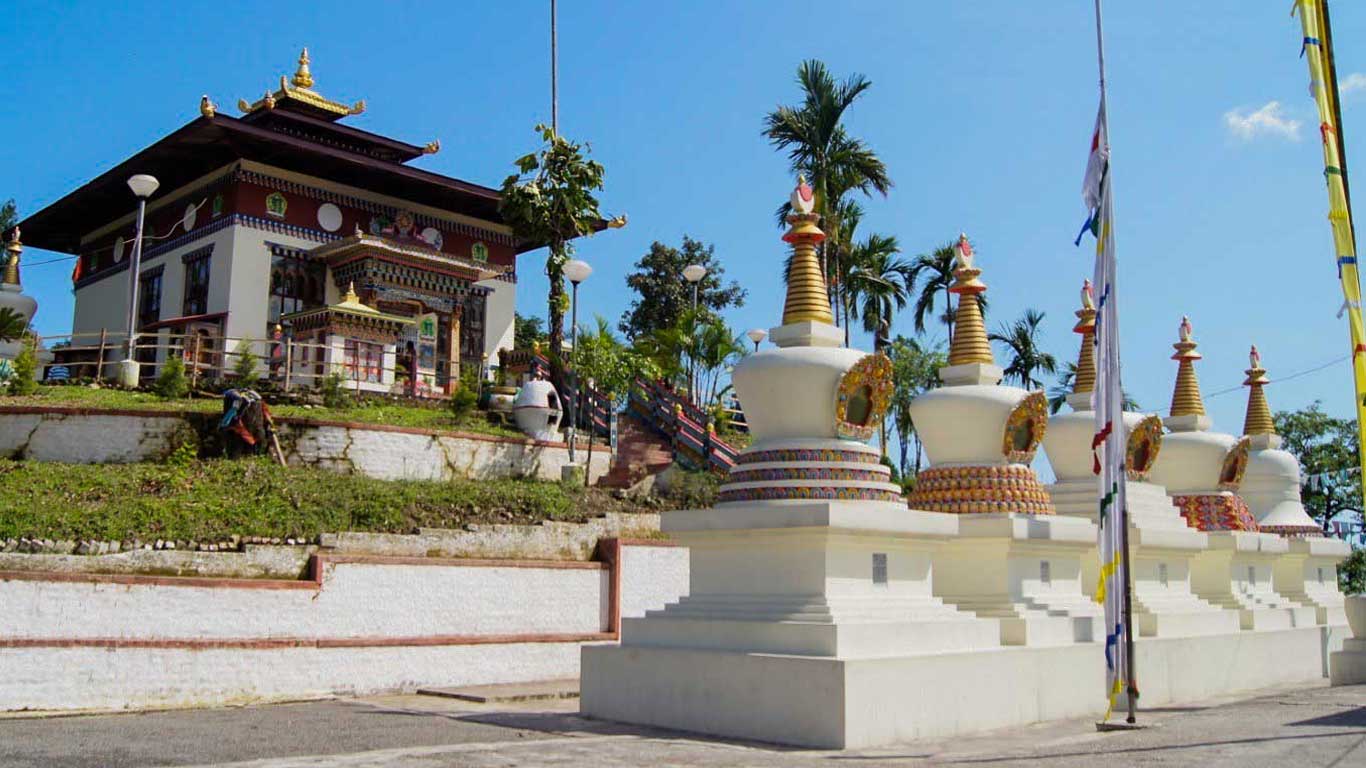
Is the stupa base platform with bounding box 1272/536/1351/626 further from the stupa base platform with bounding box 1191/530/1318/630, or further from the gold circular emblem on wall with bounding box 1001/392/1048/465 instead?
the gold circular emblem on wall with bounding box 1001/392/1048/465

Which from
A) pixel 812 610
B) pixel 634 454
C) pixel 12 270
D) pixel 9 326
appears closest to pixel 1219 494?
pixel 634 454

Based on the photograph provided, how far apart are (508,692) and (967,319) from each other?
8.44 meters

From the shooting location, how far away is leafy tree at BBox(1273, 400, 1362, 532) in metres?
42.5

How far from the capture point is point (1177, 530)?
64.7ft

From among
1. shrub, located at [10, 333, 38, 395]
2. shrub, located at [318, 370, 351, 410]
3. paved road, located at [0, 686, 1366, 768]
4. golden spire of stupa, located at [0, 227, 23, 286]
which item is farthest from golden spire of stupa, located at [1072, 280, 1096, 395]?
golden spire of stupa, located at [0, 227, 23, 286]

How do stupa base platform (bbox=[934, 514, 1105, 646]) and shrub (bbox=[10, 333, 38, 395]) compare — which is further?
shrub (bbox=[10, 333, 38, 395])

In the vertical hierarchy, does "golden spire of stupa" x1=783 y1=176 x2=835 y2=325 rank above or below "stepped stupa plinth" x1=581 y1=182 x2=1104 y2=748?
above

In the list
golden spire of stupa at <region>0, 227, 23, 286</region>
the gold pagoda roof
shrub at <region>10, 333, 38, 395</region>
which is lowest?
shrub at <region>10, 333, 38, 395</region>

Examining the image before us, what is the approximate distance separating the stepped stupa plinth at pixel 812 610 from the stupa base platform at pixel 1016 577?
0.67 metres

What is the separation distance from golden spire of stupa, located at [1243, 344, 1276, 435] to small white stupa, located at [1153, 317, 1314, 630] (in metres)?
3.49

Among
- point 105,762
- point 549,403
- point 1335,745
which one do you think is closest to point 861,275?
point 549,403

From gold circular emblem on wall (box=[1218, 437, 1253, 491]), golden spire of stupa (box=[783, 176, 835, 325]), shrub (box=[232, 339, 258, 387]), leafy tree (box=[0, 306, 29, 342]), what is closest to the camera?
Result: golden spire of stupa (box=[783, 176, 835, 325])

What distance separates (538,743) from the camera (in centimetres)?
1152

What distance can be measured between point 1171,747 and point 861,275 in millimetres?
23003
